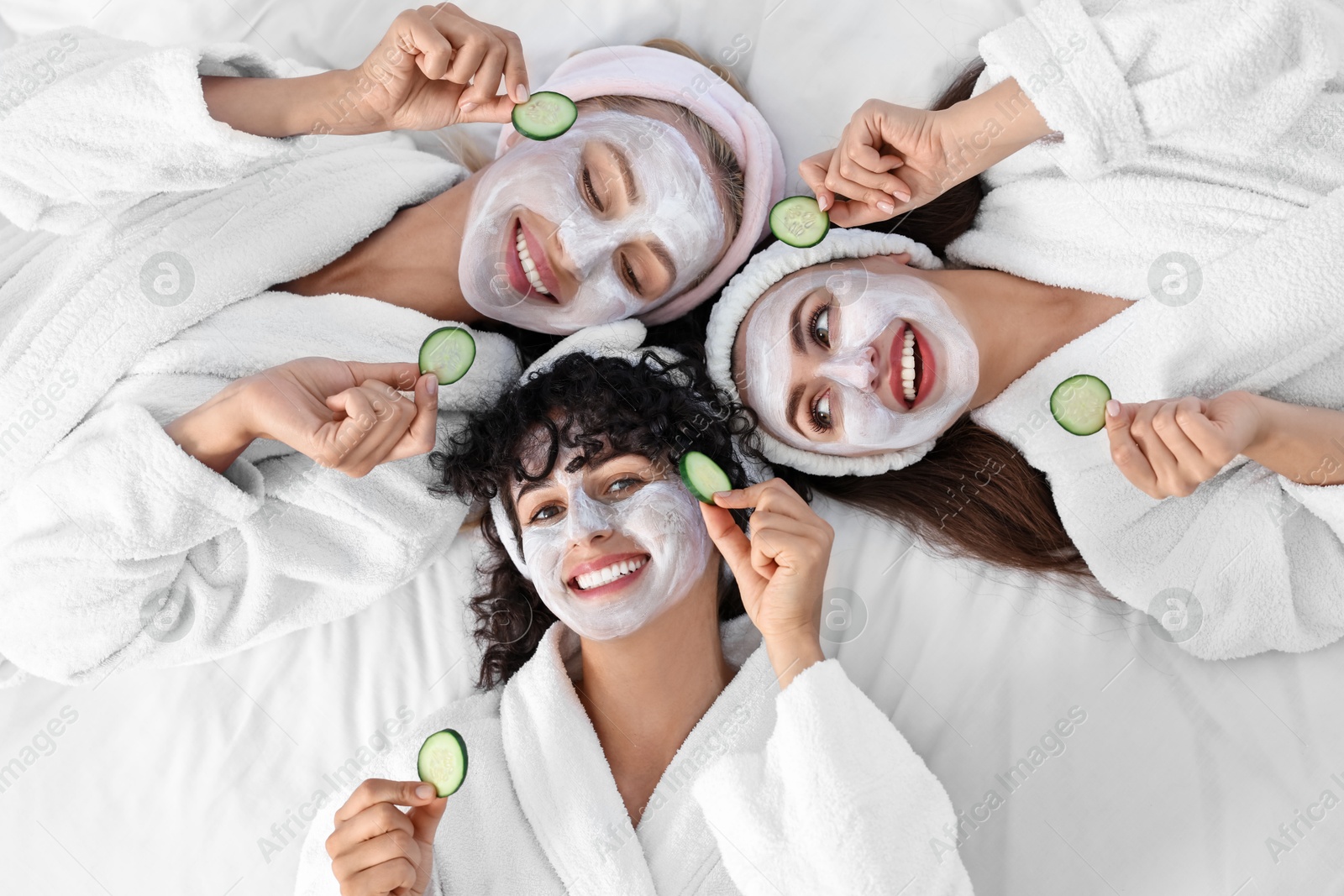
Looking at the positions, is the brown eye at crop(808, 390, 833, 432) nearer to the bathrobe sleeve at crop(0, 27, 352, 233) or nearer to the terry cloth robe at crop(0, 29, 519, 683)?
the terry cloth robe at crop(0, 29, 519, 683)

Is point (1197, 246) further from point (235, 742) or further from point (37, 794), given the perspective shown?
point (37, 794)

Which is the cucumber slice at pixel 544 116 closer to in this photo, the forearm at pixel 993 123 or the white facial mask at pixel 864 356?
the white facial mask at pixel 864 356

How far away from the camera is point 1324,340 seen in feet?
6.19

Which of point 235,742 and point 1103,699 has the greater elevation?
point 235,742

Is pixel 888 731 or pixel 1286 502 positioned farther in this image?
pixel 1286 502

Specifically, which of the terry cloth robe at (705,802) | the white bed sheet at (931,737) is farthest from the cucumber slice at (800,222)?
the terry cloth robe at (705,802)

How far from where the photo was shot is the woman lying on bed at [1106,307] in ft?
5.84

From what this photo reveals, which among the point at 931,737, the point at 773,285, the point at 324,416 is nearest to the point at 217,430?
the point at 324,416

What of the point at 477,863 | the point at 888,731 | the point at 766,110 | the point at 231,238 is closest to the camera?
the point at 888,731

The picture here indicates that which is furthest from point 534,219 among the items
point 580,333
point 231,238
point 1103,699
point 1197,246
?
point 1103,699

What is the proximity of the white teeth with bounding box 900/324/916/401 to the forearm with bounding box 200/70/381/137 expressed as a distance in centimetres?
108

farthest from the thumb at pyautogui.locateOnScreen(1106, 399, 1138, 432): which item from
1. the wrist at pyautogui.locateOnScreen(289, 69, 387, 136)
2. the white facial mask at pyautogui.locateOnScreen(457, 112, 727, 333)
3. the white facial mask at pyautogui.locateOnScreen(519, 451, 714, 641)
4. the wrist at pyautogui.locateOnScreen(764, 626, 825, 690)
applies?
the wrist at pyautogui.locateOnScreen(289, 69, 387, 136)

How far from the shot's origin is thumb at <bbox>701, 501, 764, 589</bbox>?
170 cm

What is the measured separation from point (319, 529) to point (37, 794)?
0.82 meters
